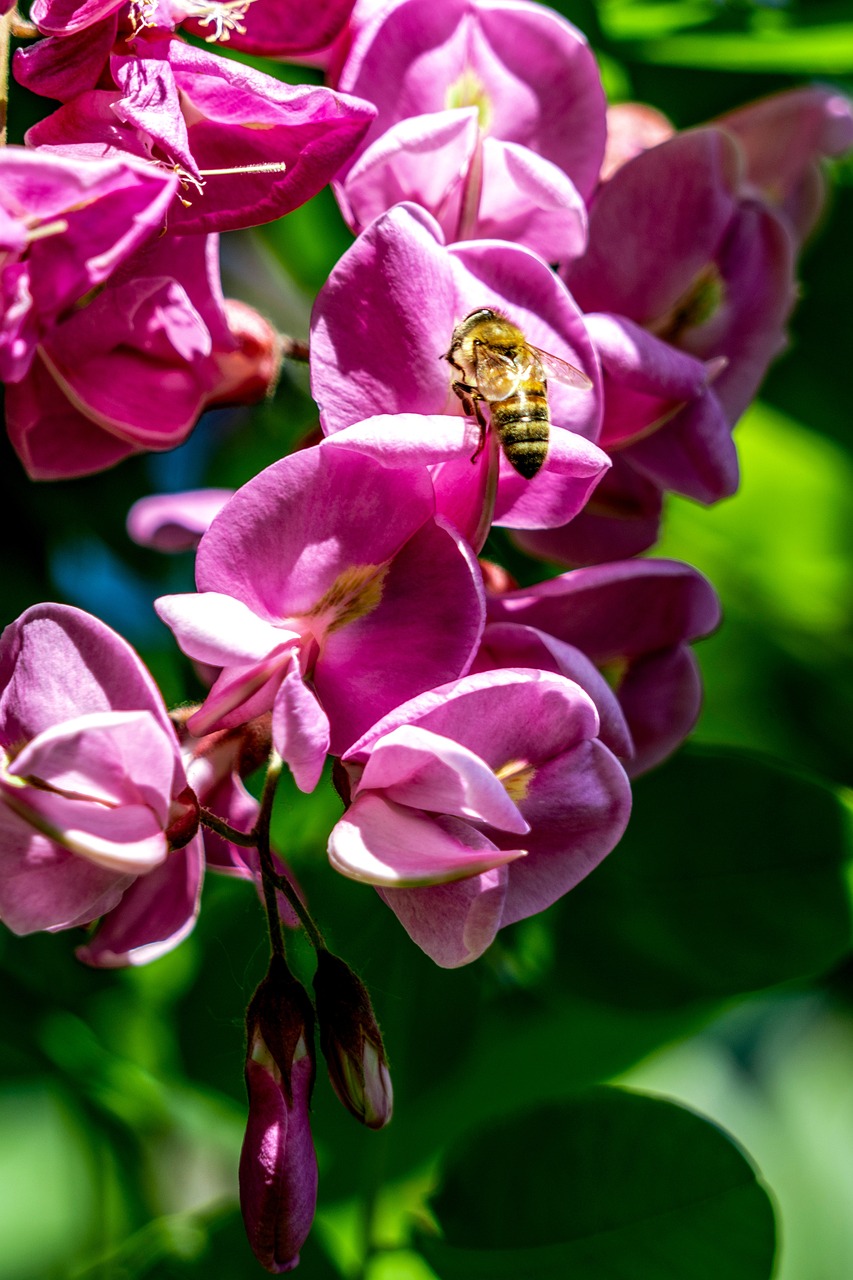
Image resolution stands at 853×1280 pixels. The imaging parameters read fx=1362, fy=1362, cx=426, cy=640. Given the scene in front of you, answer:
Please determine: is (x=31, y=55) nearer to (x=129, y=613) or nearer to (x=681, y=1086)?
(x=129, y=613)

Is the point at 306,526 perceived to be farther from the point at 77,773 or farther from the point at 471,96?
the point at 471,96

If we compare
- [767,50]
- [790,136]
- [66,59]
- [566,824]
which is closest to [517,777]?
[566,824]

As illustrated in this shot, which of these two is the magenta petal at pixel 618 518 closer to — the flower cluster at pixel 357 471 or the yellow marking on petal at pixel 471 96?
the flower cluster at pixel 357 471

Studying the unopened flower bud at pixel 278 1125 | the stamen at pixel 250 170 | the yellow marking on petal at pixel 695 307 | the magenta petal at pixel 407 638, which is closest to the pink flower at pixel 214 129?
the stamen at pixel 250 170

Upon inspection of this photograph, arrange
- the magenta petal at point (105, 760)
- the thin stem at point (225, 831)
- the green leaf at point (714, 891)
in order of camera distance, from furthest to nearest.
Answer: the green leaf at point (714, 891)
the thin stem at point (225, 831)
the magenta petal at point (105, 760)

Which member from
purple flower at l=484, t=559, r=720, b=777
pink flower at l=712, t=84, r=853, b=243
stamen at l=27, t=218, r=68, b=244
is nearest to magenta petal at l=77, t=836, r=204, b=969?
purple flower at l=484, t=559, r=720, b=777

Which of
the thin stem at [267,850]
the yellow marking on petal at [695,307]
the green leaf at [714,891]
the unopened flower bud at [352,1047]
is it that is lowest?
the green leaf at [714,891]

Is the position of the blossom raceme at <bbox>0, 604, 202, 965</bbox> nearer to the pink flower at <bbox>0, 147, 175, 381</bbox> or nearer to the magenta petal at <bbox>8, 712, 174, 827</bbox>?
the magenta petal at <bbox>8, 712, 174, 827</bbox>
